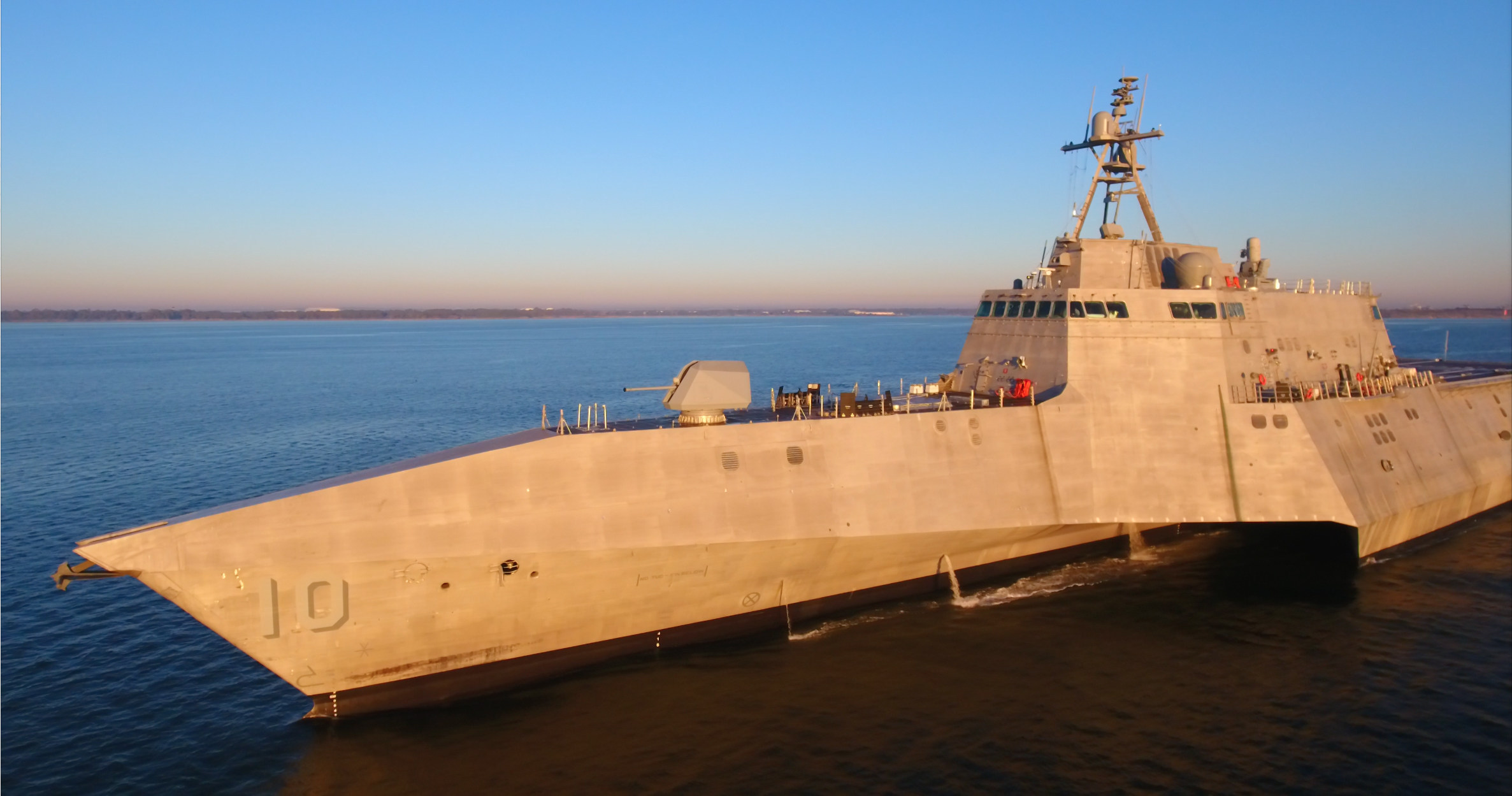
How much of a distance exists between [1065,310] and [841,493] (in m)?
9.24

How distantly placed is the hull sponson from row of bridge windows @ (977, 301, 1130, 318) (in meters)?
6.96

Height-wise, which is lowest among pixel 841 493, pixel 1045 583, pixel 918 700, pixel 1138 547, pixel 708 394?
pixel 918 700

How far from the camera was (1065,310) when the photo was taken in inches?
876

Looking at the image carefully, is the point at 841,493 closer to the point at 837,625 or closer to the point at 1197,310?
the point at 837,625

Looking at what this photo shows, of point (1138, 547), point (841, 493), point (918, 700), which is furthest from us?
point (1138, 547)

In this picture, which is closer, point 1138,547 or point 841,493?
point 841,493

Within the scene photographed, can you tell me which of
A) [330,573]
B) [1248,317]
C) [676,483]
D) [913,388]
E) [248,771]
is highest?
[1248,317]

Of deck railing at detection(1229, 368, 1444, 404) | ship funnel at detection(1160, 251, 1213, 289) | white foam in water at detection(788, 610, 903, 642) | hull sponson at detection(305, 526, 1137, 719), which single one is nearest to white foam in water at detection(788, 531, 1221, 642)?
white foam in water at detection(788, 610, 903, 642)

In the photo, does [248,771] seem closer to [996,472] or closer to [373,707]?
[373,707]

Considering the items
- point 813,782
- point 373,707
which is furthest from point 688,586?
point 373,707

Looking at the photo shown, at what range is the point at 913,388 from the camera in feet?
73.4

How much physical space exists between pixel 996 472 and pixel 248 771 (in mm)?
16457

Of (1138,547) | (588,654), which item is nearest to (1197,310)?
(1138,547)

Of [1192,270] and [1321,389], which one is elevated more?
[1192,270]
